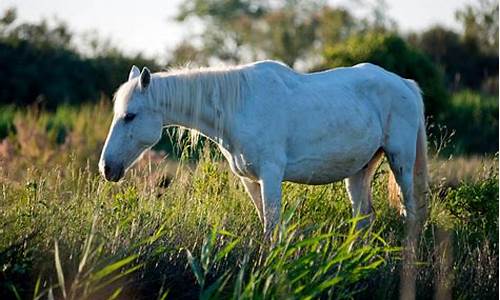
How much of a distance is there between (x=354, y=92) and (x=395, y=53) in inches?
518

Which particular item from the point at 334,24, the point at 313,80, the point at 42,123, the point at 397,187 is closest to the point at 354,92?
the point at 313,80

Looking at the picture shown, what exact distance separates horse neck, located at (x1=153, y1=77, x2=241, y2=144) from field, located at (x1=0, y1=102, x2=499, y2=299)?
24.5 inches

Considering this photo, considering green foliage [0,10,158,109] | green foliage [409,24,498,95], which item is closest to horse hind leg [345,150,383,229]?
green foliage [0,10,158,109]

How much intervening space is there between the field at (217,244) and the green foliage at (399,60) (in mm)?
11441

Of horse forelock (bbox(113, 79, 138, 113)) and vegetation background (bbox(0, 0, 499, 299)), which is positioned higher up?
horse forelock (bbox(113, 79, 138, 113))

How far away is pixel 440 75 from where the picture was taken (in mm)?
22484

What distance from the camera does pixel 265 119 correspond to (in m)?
7.98

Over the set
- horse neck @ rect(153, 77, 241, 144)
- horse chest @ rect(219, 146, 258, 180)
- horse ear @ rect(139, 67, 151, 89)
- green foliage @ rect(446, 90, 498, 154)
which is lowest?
green foliage @ rect(446, 90, 498, 154)

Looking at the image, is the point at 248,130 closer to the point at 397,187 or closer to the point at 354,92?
the point at 354,92

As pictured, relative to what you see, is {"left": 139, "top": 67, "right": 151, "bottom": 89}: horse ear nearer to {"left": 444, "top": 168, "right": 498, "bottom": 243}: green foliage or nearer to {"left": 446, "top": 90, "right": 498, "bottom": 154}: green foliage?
{"left": 444, "top": 168, "right": 498, "bottom": 243}: green foliage

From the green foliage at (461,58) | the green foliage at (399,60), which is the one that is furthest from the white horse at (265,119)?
the green foliage at (461,58)

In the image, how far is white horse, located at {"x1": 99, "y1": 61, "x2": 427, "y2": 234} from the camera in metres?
7.73

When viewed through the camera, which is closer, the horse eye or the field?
the field

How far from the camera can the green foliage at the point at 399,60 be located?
70.4ft
